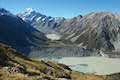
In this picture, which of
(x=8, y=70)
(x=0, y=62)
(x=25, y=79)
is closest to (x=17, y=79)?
(x=25, y=79)

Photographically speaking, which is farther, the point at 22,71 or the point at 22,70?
the point at 22,70

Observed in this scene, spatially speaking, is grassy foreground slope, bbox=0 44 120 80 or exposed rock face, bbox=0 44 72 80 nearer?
grassy foreground slope, bbox=0 44 120 80

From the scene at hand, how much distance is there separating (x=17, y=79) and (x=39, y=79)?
2.37 metres

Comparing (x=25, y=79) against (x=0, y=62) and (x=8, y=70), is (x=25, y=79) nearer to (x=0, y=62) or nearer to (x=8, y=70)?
(x=8, y=70)

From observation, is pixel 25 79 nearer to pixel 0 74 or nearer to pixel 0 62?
pixel 0 74

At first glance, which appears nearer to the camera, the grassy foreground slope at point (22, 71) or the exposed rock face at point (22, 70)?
the grassy foreground slope at point (22, 71)

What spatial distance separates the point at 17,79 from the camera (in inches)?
974

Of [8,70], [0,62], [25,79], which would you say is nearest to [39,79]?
[25,79]

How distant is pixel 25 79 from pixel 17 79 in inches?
25.4

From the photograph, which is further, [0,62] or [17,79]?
[0,62]

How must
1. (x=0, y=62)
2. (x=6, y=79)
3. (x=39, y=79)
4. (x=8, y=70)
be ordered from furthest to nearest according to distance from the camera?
(x=0, y=62), (x=8, y=70), (x=39, y=79), (x=6, y=79)

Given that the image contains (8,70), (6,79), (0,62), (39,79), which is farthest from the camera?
(0,62)

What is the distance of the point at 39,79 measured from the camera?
26469 mm

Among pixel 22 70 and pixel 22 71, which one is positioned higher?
pixel 22 70
